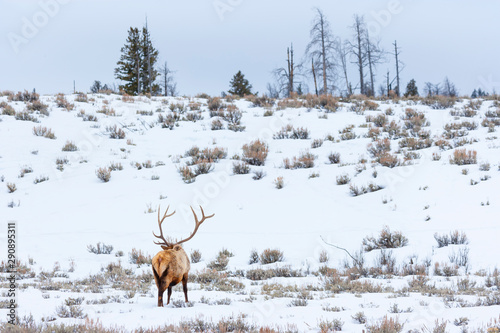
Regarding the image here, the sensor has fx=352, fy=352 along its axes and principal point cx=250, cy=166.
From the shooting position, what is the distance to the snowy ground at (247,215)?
3.99m

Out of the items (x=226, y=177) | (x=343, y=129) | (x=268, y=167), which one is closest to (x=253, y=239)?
(x=226, y=177)

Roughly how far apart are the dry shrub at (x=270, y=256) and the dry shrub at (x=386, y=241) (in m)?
1.71

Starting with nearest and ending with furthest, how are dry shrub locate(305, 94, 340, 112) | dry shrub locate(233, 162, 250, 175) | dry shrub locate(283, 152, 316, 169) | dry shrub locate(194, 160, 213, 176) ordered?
dry shrub locate(194, 160, 213, 176) → dry shrub locate(233, 162, 250, 175) → dry shrub locate(283, 152, 316, 169) → dry shrub locate(305, 94, 340, 112)

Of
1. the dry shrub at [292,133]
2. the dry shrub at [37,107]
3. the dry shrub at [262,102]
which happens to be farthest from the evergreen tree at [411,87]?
the dry shrub at [37,107]

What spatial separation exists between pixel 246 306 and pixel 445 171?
7.84 meters

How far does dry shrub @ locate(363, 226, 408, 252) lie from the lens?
22.4 ft

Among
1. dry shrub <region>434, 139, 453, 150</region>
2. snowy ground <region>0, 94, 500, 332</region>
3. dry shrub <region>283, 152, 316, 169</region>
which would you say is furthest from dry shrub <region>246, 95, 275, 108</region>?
dry shrub <region>434, 139, 453, 150</region>

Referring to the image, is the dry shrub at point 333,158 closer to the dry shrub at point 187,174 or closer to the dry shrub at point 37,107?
the dry shrub at point 187,174

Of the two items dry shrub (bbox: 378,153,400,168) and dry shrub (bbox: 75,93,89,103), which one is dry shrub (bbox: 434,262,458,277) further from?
dry shrub (bbox: 75,93,89,103)

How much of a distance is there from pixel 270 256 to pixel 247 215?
6.94 feet

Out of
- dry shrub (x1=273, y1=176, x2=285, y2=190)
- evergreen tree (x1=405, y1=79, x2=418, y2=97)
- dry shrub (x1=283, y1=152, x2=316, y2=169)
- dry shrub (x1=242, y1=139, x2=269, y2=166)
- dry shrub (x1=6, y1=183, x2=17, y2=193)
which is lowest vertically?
dry shrub (x1=273, y1=176, x2=285, y2=190)

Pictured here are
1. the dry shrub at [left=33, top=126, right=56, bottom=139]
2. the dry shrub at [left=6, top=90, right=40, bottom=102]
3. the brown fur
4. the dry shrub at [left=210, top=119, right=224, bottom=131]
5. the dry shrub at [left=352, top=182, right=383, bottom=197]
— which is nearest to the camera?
the brown fur


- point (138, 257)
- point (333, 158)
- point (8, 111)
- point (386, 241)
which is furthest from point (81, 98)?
point (386, 241)

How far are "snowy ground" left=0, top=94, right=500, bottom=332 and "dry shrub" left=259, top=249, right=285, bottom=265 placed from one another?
0.23m
